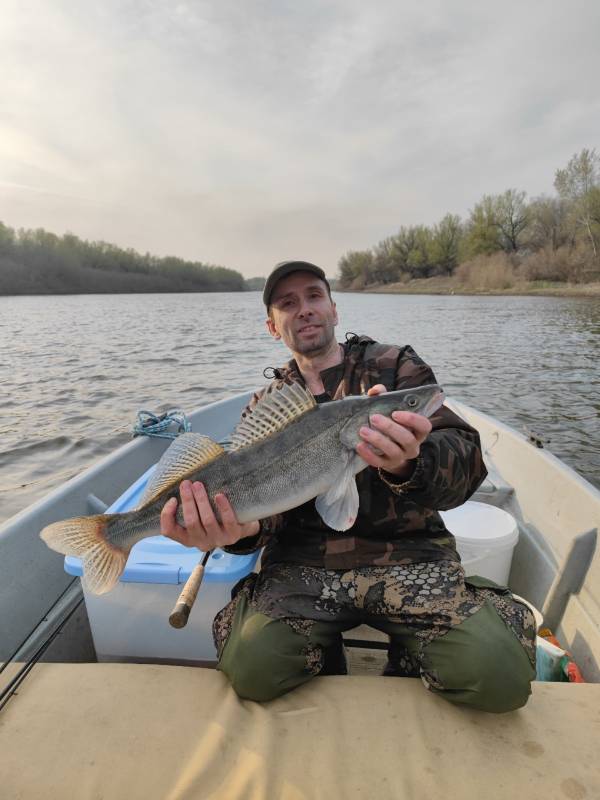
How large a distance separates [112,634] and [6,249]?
95.9 m

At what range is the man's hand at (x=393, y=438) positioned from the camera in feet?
7.73

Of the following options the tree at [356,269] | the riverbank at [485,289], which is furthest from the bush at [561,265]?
the tree at [356,269]

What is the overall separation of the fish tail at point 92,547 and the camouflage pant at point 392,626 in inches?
28.0

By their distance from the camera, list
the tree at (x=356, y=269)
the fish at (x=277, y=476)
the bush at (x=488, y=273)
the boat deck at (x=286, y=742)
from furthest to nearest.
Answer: the tree at (x=356, y=269), the bush at (x=488, y=273), the fish at (x=277, y=476), the boat deck at (x=286, y=742)

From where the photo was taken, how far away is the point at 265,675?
239 centimetres

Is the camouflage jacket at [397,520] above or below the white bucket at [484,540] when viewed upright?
above

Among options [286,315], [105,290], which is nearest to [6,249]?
[105,290]

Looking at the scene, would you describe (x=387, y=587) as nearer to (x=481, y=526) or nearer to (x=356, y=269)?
(x=481, y=526)

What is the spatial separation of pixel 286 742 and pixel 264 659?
37cm

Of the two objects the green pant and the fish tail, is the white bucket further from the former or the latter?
the fish tail

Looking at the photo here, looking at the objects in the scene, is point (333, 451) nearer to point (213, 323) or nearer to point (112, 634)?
point (112, 634)

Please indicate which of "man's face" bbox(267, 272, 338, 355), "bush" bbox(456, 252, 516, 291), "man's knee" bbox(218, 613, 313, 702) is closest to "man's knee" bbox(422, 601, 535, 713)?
"man's knee" bbox(218, 613, 313, 702)

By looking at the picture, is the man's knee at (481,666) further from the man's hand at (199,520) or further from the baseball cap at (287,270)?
the baseball cap at (287,270)

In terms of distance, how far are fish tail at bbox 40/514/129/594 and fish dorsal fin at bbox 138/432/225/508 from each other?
0.25m
